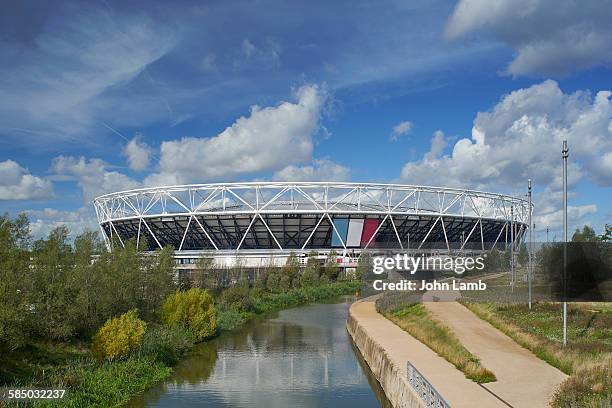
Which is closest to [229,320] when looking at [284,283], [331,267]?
[284,283]

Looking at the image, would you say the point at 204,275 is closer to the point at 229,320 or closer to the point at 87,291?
the point at 229,320

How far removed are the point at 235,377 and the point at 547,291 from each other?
17224mm

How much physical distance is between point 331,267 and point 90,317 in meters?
42.3

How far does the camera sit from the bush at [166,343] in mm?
21109

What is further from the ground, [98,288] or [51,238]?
[51,238]

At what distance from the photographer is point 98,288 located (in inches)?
866

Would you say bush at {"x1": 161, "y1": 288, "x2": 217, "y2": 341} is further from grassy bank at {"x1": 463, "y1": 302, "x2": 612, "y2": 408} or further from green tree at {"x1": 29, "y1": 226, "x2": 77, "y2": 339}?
grassy bank at {"x1": 463, "y1": 302, "x2": 612, "y2": 408}

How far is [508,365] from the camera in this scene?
607 inches

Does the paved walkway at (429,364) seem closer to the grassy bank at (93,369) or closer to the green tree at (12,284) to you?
the grassy bank at (93,369)

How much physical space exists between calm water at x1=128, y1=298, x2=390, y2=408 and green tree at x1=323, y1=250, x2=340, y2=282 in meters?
31.2

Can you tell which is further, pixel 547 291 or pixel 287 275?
pixel 287 275

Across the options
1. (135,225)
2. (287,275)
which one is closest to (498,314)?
(287,275)

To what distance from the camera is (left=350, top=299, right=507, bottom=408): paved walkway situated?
11977mm

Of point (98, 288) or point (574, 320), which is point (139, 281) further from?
point (574, 320)
